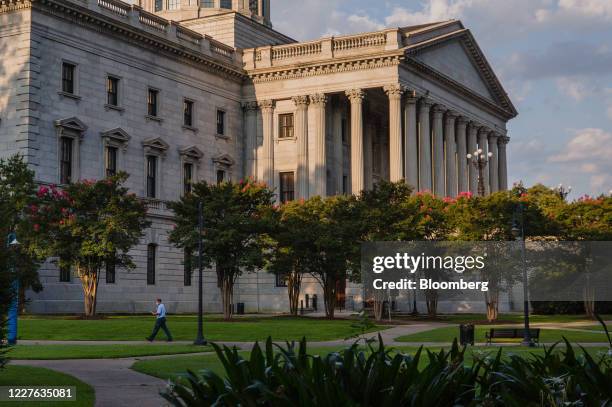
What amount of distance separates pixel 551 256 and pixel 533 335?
31075mm

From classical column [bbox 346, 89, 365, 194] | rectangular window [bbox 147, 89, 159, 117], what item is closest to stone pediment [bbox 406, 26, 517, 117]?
classical column [bbox 346, 89, 365, 194]

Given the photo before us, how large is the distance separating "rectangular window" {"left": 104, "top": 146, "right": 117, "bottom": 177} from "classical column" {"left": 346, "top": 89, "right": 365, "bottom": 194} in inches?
750

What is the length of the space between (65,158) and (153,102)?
35.4 ft

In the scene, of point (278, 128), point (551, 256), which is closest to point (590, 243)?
point (551, 256)

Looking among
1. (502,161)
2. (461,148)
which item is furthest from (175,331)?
(502,161)

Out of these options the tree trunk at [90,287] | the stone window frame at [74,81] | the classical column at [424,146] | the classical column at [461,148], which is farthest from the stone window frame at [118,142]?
the classical column at [461,148]

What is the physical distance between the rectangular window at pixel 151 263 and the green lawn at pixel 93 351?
3020cm

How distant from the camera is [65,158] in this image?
57656mm

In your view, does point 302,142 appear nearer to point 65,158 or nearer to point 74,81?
point 74,81

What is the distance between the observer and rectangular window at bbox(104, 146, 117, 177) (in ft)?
201

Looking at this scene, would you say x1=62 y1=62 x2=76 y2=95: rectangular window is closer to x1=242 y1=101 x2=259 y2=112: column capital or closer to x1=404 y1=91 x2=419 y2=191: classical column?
x1=242 y1=101 x2=259 y2=112: column capital

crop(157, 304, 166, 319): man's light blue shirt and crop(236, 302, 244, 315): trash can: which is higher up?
crop(157, 304, 166, 319): man's light blue shirt

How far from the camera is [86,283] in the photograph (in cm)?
5022

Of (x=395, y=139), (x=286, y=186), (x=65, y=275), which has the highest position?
(x=395, y=139)
